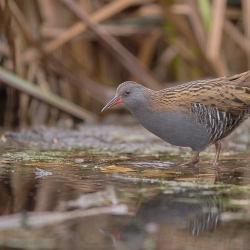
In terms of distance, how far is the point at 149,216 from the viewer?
3.27 meters

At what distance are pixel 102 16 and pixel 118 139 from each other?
87.5 inches

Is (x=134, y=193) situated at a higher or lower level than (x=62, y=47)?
lower

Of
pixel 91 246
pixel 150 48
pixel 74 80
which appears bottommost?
pixel 91 246

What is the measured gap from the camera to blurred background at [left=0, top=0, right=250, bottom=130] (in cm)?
782

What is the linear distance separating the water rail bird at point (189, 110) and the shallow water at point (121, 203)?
0.25m

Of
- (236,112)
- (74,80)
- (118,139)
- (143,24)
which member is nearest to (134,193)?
(236,112)

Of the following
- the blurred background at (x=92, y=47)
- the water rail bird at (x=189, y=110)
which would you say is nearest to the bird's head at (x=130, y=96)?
the water rail bird at (x=189, y=110)

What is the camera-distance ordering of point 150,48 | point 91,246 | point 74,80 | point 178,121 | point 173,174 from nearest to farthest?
1. point 91,246
2. point 173,174
3. point 178,121
4. point 74,80
5. point 150,48

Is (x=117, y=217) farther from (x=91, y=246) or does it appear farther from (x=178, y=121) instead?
(x=178, y=121)

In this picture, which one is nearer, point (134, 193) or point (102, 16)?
point (134, 193)

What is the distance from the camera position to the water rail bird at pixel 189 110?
5.26 metres

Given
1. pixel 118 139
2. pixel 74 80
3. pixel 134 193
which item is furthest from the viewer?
pixel 74 80

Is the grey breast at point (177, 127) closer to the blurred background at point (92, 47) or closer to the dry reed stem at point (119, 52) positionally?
the blurred background at point (92, 47)

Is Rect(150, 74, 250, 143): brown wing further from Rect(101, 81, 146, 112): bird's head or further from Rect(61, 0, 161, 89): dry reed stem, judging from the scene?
Rect(61, 0, 161, 89): dry reed stem
